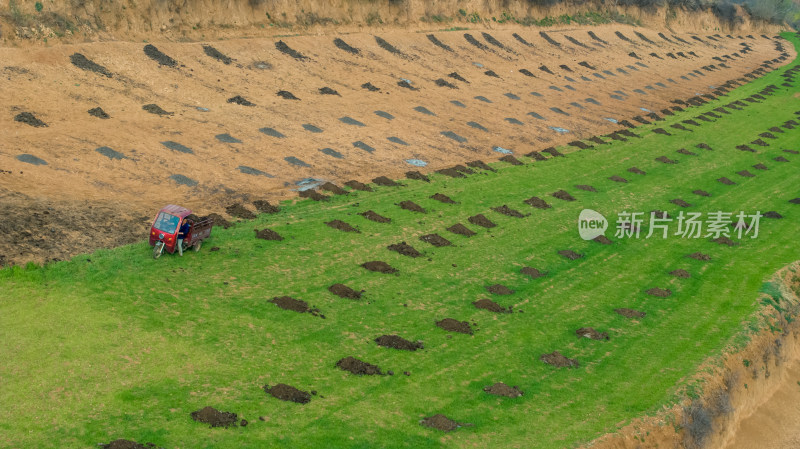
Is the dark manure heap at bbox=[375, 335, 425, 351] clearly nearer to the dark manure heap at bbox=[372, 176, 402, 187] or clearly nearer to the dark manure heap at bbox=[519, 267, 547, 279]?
the dark manure heap at bbox=[519, 267, 547, 279]

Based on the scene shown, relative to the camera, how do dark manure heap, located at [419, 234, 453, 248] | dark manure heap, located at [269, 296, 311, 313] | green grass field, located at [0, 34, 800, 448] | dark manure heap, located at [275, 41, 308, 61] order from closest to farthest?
green grass field, located at [0, 34, 800, 448], dark manure heap, located at [269, 296, 311, 313], dark manure heap, located at [419, 234, 453, 248], dark manure heap, located at [275, 41, 308, 61]

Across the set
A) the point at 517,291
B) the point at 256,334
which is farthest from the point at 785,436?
the point at 256,334

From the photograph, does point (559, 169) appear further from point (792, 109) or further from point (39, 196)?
point (792, 109)

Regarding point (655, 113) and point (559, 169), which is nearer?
point (559, 169)

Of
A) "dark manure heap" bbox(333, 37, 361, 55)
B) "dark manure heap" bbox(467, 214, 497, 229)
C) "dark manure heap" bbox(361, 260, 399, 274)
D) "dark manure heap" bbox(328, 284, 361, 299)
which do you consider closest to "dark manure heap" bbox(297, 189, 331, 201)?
"dark manure heap" bbox(467, 214, 497, 229)

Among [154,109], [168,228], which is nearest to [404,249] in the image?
[168,228]

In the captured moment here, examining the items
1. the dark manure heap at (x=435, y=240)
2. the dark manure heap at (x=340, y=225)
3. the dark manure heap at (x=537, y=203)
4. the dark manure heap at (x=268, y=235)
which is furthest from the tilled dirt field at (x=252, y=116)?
the dark manure heap at (x=435, y=240)

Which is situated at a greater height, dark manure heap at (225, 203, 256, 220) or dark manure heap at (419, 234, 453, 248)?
dark manure heap at (225, 203, 256, 220)
